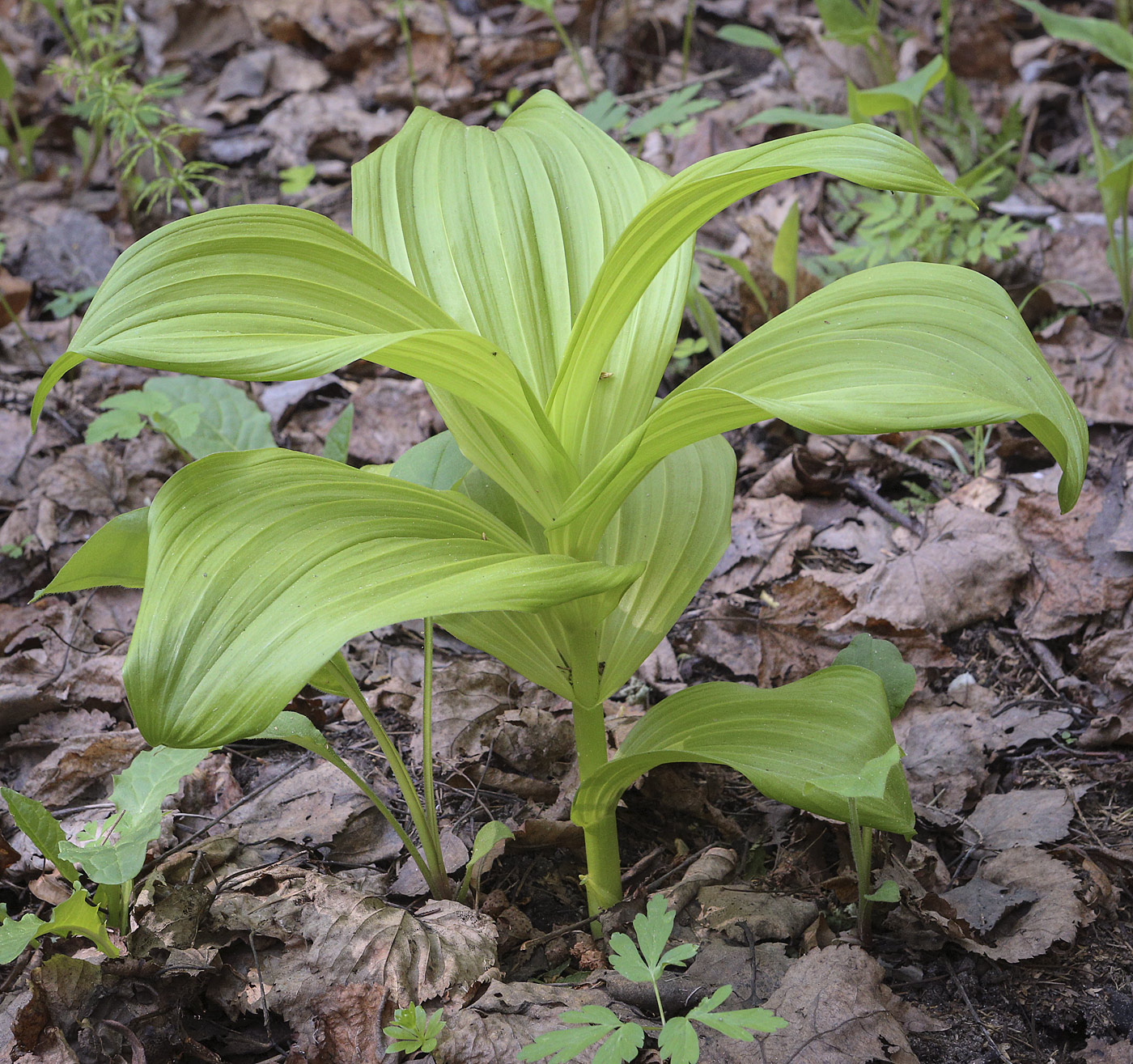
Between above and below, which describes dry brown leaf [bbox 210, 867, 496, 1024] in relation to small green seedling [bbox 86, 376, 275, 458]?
below

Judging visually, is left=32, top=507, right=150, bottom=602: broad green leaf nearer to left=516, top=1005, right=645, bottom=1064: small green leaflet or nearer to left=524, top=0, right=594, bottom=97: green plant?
left=516, top=1005, right=645, bottom=1064: small green leaflet

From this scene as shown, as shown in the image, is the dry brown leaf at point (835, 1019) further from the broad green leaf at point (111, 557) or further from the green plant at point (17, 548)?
the green plant at point (17, 548)

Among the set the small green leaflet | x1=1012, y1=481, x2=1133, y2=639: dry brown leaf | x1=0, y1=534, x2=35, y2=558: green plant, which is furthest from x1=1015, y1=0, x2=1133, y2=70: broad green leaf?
x1=0, y1=534, x2=35, y2=558: green plant

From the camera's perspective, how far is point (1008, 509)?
2.11 metres

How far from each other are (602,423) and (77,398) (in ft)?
6.50

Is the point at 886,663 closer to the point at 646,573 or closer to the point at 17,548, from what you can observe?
the point at 646,573

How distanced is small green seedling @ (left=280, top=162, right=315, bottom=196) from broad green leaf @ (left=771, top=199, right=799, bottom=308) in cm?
178

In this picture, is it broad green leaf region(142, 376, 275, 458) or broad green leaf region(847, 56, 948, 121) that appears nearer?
broad green leaf region(142, 376, 275, 458)

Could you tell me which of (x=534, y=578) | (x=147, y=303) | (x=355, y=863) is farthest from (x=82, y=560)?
(x=355, y=863)

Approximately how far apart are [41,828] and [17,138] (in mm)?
3420

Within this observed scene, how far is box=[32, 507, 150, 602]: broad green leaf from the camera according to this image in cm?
111

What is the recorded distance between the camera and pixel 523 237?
53.6 inches

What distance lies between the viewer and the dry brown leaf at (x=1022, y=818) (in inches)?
57.7

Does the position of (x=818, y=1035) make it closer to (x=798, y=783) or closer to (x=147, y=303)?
(x=798, y=783)
